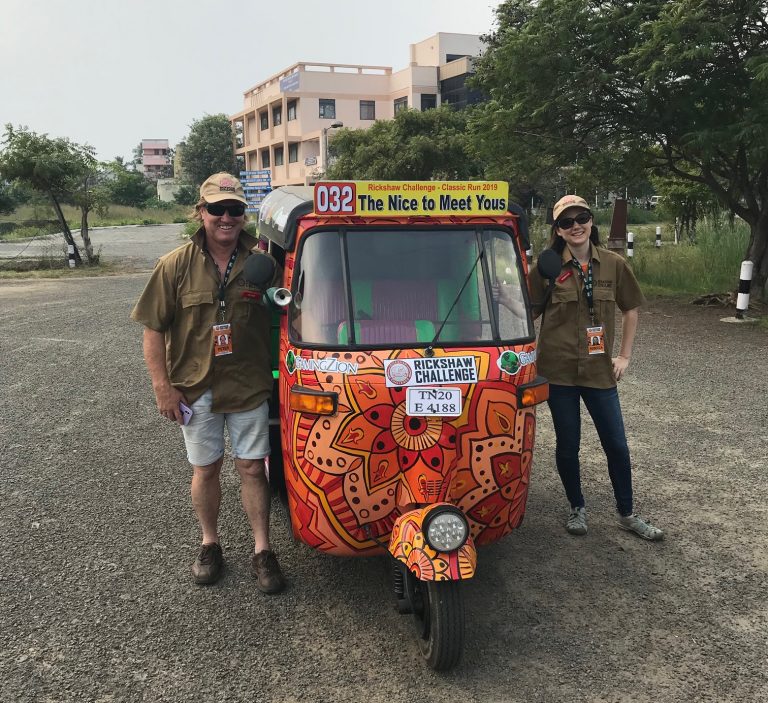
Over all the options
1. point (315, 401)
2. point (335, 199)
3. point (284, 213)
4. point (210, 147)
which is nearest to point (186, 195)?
point (210, 147)

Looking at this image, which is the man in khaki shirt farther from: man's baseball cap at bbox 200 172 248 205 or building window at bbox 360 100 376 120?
building window at bbox 360 100 376 120

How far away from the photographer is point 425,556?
2949 millimetres

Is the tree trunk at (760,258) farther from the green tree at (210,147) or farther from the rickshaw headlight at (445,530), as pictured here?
the green tree at (210,147)

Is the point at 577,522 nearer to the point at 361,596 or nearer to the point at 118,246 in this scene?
the point at 361,596

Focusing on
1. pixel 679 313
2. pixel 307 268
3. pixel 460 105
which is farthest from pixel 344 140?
pixel 307 268

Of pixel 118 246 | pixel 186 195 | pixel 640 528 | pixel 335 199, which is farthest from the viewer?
pixel 186 195

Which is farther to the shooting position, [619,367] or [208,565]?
[619,367]

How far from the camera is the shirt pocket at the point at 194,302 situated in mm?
3598

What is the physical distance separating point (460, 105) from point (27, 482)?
4837 centimetres

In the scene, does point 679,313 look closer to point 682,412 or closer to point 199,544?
point 682,412

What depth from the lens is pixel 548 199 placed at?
31000mm

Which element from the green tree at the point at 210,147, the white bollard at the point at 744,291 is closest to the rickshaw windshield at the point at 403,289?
the white bollard at the point at 744,291

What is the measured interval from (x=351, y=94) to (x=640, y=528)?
180 feet

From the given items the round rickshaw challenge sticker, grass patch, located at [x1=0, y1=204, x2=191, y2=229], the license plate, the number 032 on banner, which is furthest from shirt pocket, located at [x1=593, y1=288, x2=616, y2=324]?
grass patch, located at [x1=0, y1=204, x2=191, y2=229]
